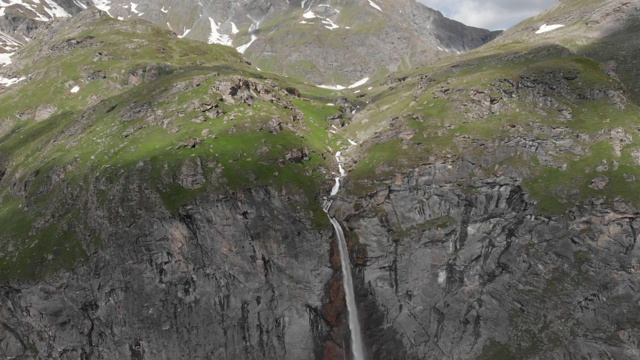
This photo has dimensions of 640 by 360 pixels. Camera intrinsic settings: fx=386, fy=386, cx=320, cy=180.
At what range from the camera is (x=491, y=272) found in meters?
51.5

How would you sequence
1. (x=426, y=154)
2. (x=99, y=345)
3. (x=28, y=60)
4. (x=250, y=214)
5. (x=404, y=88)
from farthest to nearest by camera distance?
(x=28, y=60) → (x=404, y=88) → (x=426, y=154) → (x=250, y=214) → (x=99, y=345)

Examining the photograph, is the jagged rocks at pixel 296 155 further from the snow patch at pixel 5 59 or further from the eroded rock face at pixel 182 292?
the snow patch at pixel 5 59

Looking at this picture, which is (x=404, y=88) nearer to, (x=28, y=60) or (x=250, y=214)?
(x=250, y=214)

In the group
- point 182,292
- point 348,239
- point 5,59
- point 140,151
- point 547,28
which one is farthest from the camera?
point 5,59

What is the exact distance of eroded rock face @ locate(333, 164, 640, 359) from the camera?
45.4 metres

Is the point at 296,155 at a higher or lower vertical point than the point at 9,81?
lower

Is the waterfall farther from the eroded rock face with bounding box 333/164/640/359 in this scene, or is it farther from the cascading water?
the eroded rock face with bounding box 333/164/640/359

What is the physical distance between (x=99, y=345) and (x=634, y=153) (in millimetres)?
76391

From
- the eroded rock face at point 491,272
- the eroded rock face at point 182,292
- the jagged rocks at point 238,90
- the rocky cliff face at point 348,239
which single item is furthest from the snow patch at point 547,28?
the eroded rock face at point 182,292

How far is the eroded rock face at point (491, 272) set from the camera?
149 ft

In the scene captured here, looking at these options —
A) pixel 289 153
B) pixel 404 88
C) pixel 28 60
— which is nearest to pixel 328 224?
pixel 289 153

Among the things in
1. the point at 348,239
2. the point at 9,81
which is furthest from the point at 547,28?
the point at 9,81

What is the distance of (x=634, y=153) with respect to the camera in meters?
53.2

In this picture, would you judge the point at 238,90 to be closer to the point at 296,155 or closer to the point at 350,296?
the point at 296,155
